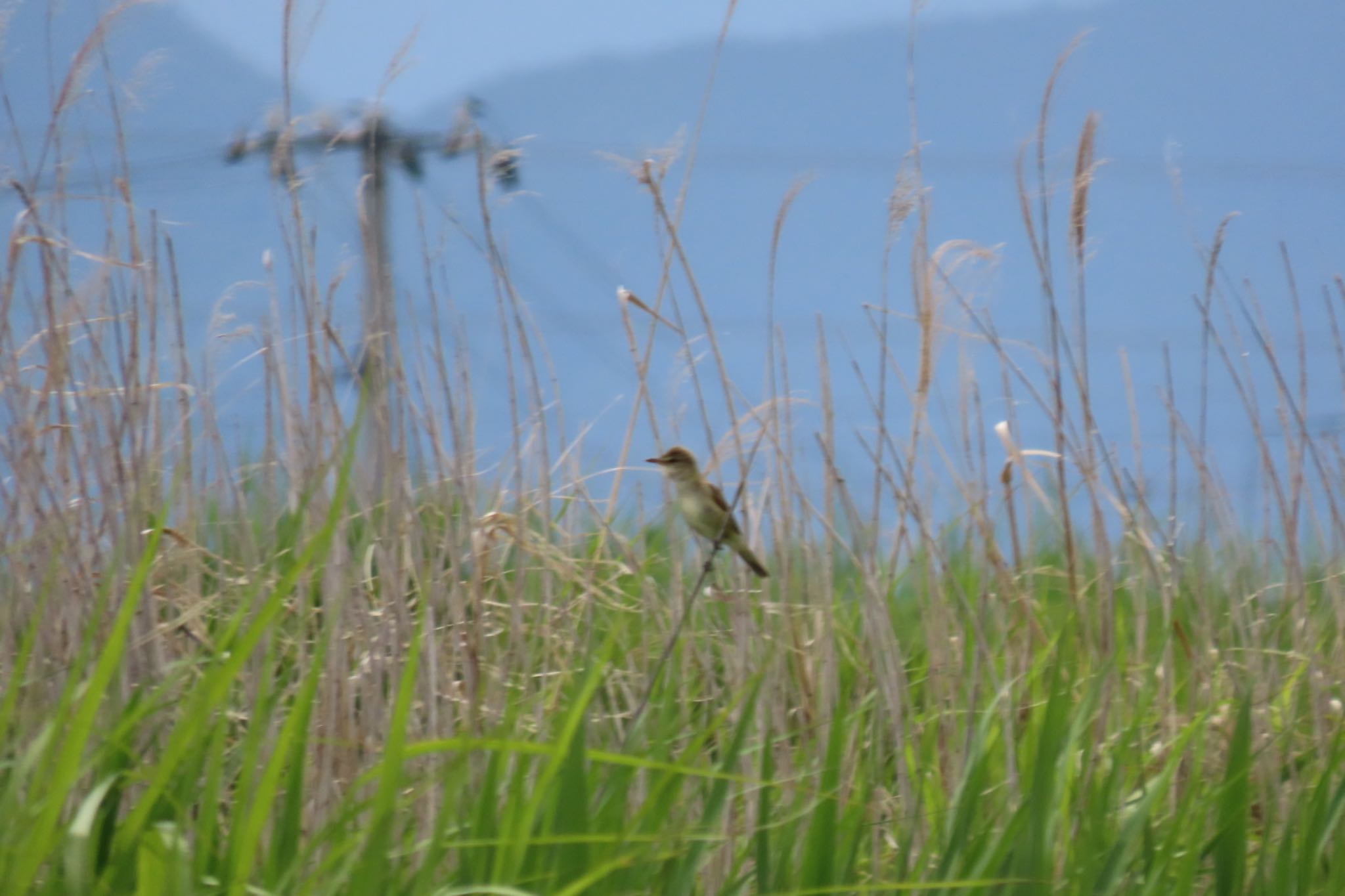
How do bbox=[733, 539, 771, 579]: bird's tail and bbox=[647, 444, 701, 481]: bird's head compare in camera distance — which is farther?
bbox=[647, 444, 701, 481]: bird's head

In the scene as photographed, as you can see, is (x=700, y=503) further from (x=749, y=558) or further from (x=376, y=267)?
(x=376, y=267)

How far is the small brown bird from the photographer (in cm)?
174

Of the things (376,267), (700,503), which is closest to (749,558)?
(700,503)

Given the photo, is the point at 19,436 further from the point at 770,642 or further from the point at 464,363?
the point at 770,642

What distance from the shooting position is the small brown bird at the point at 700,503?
1.74 metres

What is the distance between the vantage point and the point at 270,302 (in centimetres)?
171

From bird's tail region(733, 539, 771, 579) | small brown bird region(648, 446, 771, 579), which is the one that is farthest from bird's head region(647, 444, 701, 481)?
bird's tail region(733, 539, 771, 579)

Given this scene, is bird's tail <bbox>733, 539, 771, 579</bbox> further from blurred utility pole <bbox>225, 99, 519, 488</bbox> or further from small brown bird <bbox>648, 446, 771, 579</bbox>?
blurred utility pole <bbox>225, 99, 519, 488</bbox>

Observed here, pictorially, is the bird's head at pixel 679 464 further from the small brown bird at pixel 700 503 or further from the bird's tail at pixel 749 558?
the bird's tail at pixel 749 558

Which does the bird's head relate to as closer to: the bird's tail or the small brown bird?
the small brown bird

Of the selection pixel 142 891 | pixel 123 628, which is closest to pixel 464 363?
pixel 123 628

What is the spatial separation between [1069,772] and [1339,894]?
30cm

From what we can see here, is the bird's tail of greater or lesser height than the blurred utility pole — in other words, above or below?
below

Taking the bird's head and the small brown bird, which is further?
the bird's head
